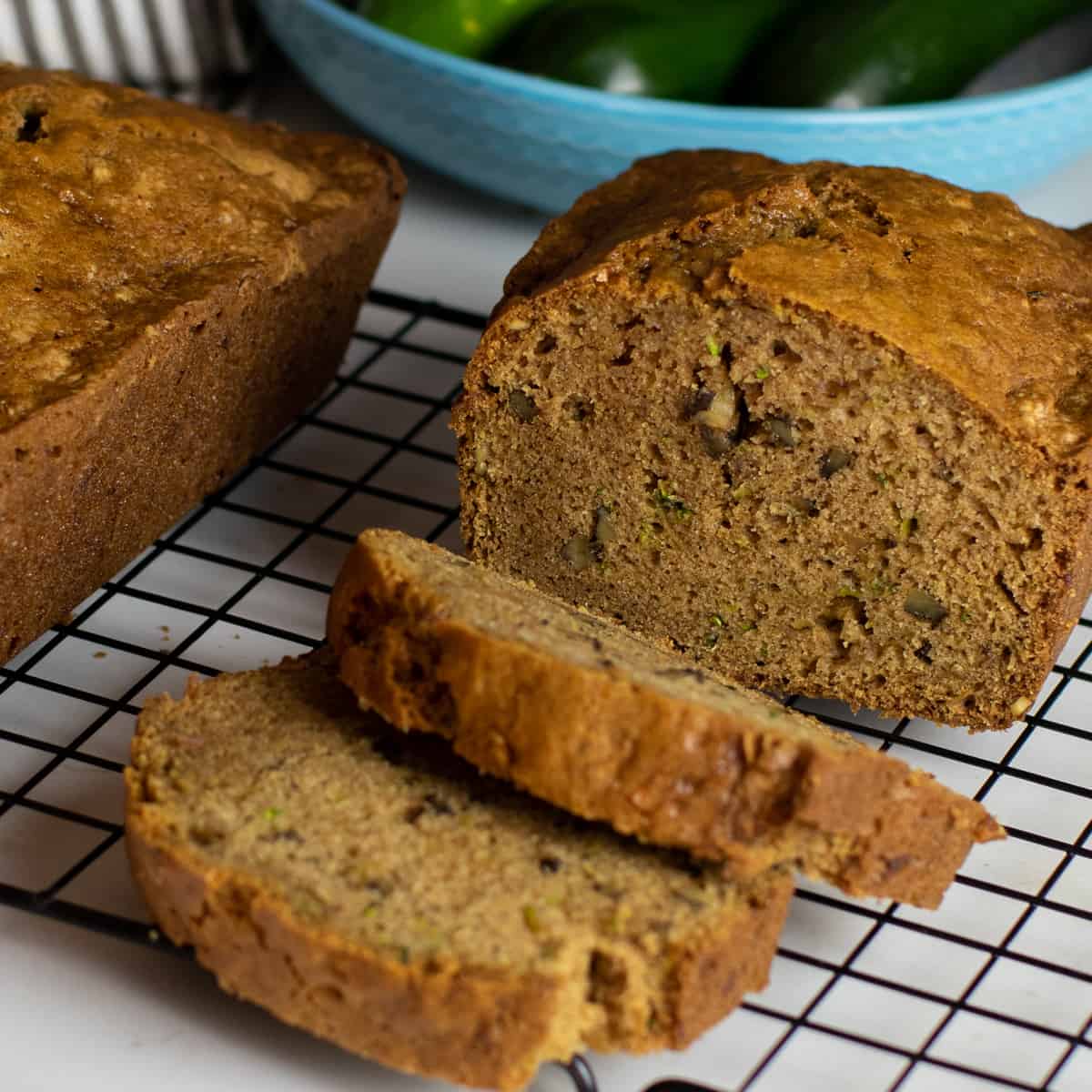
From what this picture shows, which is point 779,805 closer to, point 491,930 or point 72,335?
point 491,930

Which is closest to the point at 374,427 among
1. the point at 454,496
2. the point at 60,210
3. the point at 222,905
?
Result: the point at 454,496

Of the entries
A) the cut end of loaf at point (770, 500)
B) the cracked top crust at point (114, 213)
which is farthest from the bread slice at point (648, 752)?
the cracked top crust at point (114, 213)

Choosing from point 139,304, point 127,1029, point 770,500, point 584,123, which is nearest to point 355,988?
point 127,1029

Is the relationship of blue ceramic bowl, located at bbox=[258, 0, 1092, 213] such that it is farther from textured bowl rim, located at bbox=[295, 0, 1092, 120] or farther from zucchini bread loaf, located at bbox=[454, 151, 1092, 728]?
zucchini bread loaf, located at bbox=[454, 151, 1092, 728]

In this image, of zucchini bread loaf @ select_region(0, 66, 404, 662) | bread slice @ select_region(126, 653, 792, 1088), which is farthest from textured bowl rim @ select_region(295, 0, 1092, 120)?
bread slice @ select_region(126, 653, 792, 1088)

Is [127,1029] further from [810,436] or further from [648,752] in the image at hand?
[810,436]

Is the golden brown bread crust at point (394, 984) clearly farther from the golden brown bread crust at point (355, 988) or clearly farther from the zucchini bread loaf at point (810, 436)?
the zucchini bread loaf at point (810, 436)

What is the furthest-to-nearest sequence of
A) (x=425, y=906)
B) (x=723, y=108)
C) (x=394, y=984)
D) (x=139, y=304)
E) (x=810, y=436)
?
(x=723, y=108), (x=139, y=304), (x=810, y=436), (x=425, y=906), (x=394, y=984)
